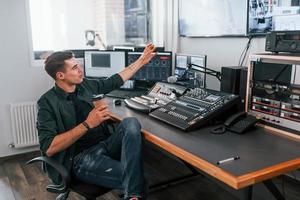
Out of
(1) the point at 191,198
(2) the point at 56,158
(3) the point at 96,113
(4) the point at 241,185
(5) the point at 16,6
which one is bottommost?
(1) the point at 191,198

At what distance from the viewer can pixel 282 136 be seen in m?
1.59

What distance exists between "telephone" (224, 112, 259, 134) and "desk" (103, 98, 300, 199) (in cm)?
4

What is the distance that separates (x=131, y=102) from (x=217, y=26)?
1.20 metres

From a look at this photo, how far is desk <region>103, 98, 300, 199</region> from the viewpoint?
117 cm

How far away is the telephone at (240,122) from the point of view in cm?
165

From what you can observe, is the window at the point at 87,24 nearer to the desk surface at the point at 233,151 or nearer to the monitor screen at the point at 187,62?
the monitor screen at the point at 187,62

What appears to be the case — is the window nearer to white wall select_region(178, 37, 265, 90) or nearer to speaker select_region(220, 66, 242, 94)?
white wall select_region(178, 37, 265, 90)

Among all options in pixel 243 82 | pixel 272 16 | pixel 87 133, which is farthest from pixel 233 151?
pixel 272 16

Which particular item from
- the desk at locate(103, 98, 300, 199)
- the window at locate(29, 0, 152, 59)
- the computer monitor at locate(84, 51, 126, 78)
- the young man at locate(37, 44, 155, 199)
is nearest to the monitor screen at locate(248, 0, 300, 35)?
the desk at locate(103, 98, 300, 199)

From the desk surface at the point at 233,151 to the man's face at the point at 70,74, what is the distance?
0.52m

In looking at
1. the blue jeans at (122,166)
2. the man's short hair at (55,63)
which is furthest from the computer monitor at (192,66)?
the man's short hair at (55,63)

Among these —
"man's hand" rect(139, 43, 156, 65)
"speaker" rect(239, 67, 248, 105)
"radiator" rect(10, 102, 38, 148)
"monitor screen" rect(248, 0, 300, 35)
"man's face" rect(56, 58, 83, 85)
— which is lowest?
"radiator" rect(10, 102, 38, 148)

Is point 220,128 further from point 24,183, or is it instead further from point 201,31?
point 24,183

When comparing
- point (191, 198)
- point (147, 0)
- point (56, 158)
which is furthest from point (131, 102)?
point (147, 0)
